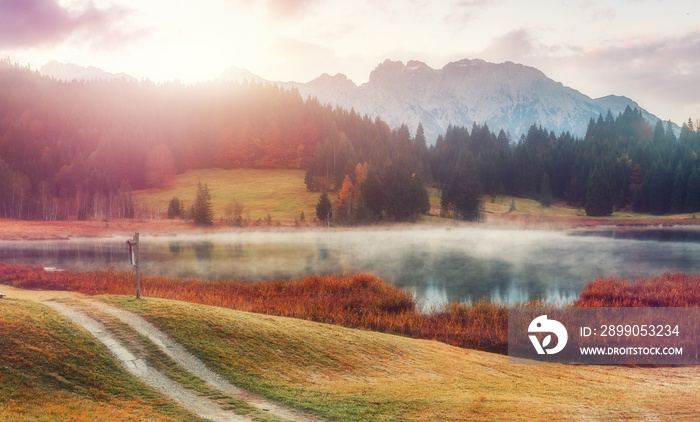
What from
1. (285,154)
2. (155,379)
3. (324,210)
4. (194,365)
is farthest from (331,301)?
(285,154)

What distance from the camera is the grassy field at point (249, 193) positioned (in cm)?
9425

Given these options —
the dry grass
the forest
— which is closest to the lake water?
the dry grass

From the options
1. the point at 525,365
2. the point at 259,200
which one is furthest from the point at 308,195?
the point at 525,365

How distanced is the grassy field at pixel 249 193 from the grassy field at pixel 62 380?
75168 mm

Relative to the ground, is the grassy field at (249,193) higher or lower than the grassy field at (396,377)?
higher

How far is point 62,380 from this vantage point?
426 inches

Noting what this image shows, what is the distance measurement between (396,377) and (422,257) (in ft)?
153

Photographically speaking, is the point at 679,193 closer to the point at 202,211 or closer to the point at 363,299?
the point at 202,211

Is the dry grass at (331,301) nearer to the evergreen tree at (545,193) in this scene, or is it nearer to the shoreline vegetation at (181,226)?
the shoreline vegetation at (181,226)

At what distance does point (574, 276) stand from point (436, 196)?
7545 cm

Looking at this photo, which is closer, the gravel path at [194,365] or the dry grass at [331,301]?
the gravel path at [194,365]

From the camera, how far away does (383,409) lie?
34.5 ft

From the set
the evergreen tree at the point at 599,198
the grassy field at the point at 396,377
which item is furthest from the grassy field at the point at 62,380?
the evergreen tree at the point at 599,198

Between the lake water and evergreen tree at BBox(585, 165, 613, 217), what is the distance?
27.3 m
